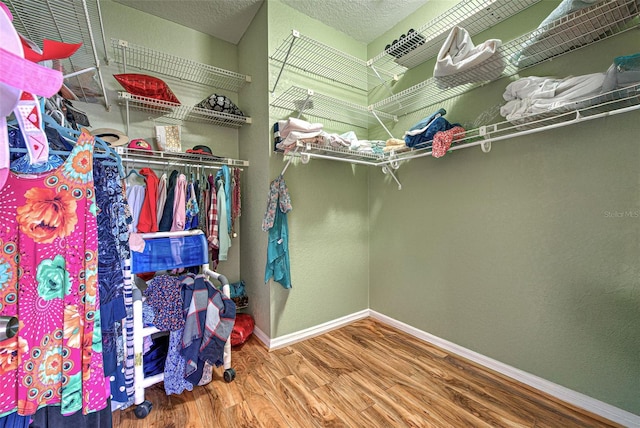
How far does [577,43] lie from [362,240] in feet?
6.36

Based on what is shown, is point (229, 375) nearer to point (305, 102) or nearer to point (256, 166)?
point (256, 166)

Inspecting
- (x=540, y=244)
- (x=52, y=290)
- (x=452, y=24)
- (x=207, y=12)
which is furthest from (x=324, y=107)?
(x=52, y=290)

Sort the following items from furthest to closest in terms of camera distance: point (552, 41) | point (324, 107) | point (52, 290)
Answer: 1. point (324, 107)
2. point (552, 41)
3. point (52, 290)

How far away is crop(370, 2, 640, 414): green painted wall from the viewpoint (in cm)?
127

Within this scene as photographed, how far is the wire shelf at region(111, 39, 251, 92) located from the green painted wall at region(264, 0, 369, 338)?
21.0 inches

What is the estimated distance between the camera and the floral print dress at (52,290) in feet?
2.36

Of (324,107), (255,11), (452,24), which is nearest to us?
(452,24)

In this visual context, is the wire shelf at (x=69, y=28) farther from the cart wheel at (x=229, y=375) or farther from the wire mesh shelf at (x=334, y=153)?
the cart wheel at (x=229, y=375)

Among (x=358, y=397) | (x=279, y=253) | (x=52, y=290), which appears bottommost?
(x=358, y=397)

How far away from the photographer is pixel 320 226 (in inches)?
90.7

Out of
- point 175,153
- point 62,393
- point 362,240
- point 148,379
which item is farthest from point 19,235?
point 362,240

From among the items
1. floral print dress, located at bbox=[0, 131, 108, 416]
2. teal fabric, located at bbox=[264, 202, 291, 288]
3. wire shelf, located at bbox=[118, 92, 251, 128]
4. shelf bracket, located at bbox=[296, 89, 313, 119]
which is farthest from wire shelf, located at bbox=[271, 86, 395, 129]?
floral print dress, located at bbox=[0, 131, 108, 416]

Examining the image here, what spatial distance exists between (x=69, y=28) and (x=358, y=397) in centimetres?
293

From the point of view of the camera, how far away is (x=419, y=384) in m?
1.60
